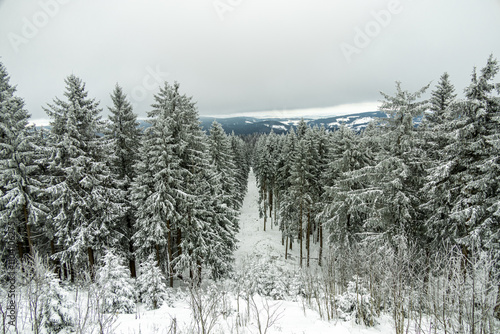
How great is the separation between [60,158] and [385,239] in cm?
2100

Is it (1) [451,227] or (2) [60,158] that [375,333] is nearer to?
(1) [451,227]

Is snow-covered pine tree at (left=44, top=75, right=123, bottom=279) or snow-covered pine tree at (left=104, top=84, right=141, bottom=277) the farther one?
snow-covered pine tree at (left=104, top=84, right=141, bottom=277)

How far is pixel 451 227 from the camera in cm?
1200

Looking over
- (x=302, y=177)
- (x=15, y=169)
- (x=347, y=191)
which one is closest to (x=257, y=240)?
(x=302, y=177)

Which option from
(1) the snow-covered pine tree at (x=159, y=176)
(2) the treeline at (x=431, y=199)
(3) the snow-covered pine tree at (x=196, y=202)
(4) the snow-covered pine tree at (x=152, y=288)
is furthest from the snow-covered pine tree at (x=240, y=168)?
(2) the treeline at (x=431, y=199)

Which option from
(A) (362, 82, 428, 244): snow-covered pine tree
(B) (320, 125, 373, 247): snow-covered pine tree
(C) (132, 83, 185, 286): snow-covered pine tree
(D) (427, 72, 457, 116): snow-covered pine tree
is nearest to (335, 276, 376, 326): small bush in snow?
(A) (362, 82, 428, 244): snow-covered pine tree

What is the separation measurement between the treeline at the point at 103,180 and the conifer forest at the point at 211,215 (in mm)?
104

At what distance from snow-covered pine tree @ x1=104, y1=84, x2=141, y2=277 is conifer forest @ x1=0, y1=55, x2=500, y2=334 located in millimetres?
98

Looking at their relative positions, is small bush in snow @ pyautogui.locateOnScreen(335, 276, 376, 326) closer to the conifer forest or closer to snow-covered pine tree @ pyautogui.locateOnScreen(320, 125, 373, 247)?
the conifer forest

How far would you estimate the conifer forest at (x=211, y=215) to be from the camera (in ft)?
31.3

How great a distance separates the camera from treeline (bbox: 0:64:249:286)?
579 inches

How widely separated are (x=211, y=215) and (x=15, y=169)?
43.4 ft

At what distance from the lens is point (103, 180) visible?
16.0 meters

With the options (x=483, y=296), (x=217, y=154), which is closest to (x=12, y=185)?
(x=217, y=154)
